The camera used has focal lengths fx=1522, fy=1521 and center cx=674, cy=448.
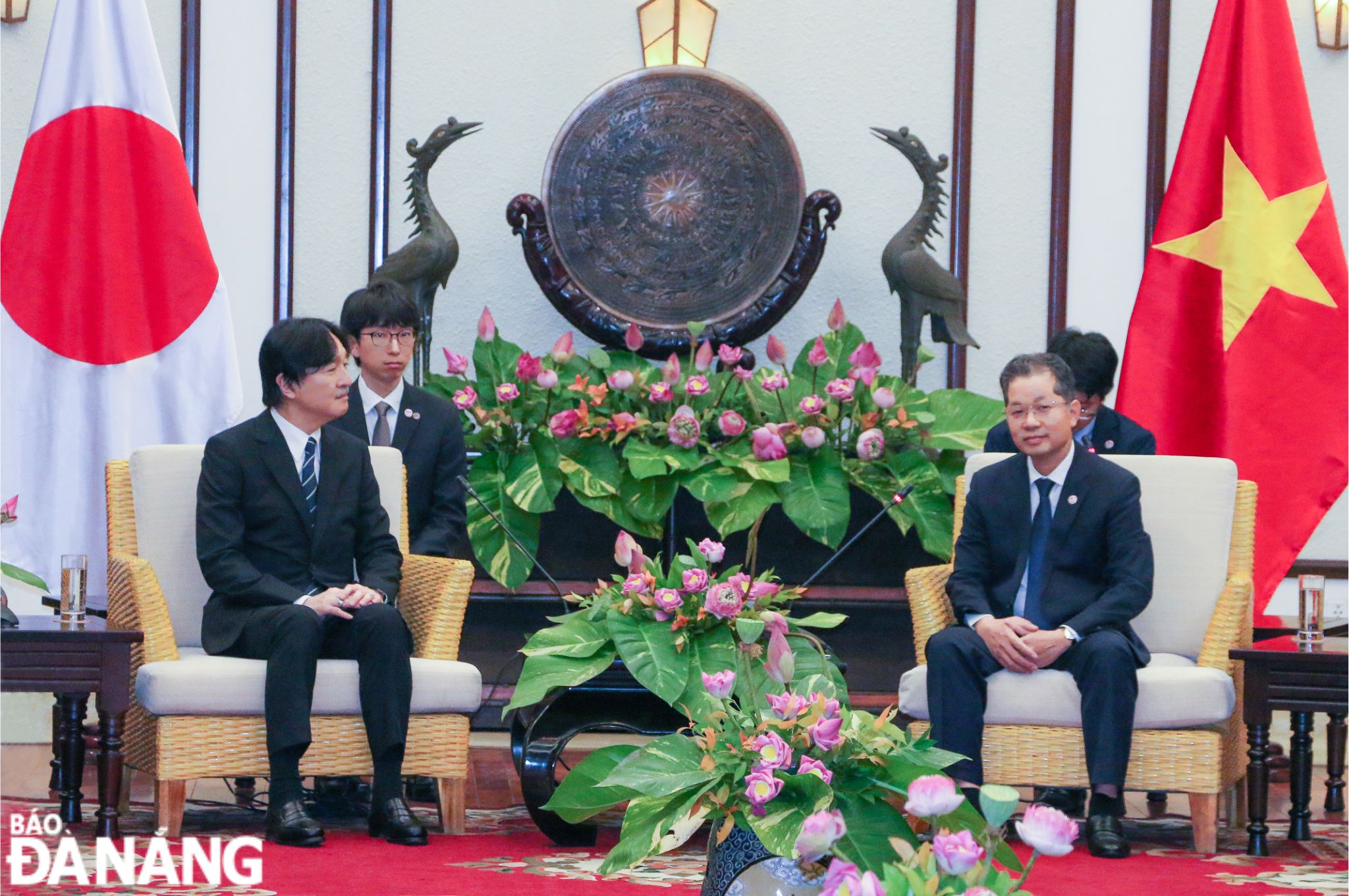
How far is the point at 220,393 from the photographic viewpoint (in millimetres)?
4555

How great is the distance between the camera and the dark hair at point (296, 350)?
3410 millimetres

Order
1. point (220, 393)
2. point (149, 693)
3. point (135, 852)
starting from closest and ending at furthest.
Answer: point (135, 852), point (149, 693), point (220, 393)

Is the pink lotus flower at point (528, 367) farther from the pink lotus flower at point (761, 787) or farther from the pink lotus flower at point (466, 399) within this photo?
the pink lotus flower at point (761, 787)

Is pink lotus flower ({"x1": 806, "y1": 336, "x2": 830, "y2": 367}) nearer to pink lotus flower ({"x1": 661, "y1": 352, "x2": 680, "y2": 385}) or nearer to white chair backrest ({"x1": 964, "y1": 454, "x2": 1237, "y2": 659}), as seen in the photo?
pink lotus flower ({"x1": 661, "y1": 352, "x2": 680, "y2": 385})

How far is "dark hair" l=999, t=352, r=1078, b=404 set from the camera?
3.44 meters

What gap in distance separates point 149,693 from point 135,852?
1.13 feet

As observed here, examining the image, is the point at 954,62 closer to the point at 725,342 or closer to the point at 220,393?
the point at 725,342

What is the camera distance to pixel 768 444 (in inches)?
166

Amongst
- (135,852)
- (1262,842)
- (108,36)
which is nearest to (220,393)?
(108,36)

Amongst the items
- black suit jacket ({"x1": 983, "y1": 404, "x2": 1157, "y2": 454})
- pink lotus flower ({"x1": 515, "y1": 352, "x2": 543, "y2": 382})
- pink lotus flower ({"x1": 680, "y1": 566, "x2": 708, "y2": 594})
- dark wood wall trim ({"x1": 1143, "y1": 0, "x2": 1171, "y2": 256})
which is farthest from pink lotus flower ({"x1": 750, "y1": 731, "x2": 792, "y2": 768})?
dark wood wall trim ({"x1": 1143, "y1": 0, "x2": 1171, "y2": 256})

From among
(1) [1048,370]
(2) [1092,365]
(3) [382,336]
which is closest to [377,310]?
(3) [382,336]

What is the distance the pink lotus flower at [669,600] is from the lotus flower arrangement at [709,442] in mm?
1548

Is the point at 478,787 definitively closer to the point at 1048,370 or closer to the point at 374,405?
the point at 374,405

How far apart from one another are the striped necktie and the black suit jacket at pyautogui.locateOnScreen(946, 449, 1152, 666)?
1.46 m
